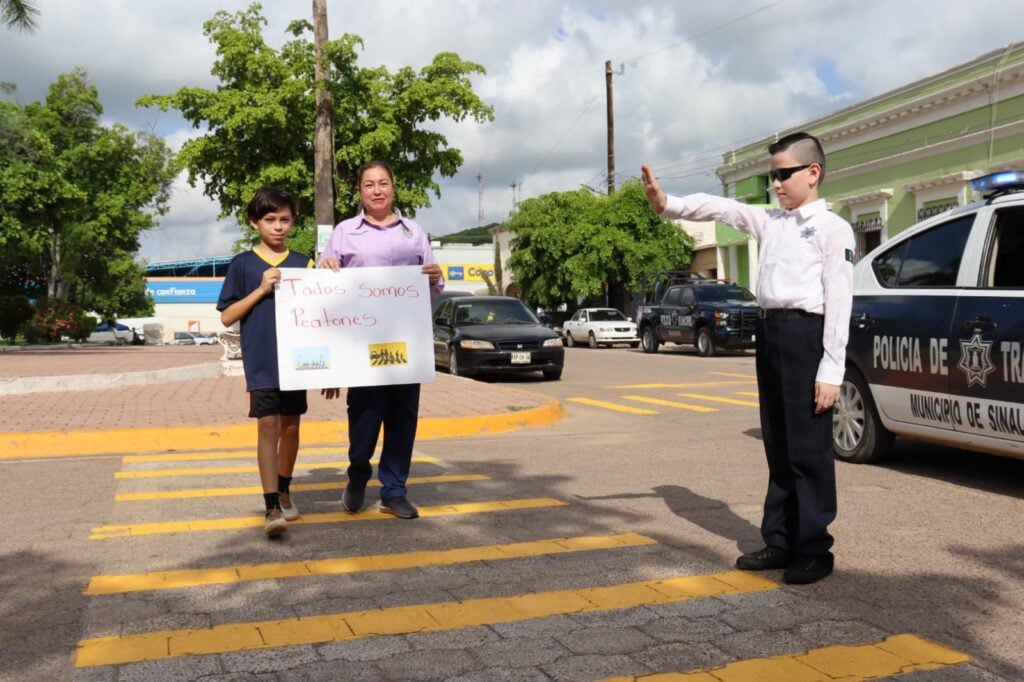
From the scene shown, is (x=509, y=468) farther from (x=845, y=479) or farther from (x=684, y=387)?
(x=684, y=387)

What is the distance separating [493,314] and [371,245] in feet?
41.8

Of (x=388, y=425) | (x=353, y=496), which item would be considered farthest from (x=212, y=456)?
(x=388, y=425)

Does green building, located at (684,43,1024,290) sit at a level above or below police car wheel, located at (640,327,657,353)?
above

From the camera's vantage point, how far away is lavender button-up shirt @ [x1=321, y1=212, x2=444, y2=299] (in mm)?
5812

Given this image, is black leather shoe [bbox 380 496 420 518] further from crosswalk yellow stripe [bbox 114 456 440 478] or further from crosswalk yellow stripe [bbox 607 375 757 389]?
crosswalk yellow stripe [bbox 607 375 757 389]

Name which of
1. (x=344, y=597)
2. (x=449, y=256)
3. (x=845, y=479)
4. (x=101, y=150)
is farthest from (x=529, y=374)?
(x=449, y=256)

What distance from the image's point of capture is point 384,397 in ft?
19.1

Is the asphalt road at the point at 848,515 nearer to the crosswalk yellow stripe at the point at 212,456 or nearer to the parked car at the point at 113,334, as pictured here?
the crosswalk yellow stripe at the point at 212,456

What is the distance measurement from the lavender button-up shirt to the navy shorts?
31.7 inches

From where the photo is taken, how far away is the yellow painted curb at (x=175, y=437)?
8836 mm

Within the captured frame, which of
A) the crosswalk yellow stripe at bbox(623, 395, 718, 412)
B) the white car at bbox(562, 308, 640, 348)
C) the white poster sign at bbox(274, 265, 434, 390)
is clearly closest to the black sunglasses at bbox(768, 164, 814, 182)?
the white poster sign at bbox(274, 265, 434, 390)

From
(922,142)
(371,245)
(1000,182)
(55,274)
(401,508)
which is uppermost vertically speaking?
(922,142)

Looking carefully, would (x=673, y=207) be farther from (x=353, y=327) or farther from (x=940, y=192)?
(x=940, y=192)

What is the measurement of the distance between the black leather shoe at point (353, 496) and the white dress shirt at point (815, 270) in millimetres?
2626
